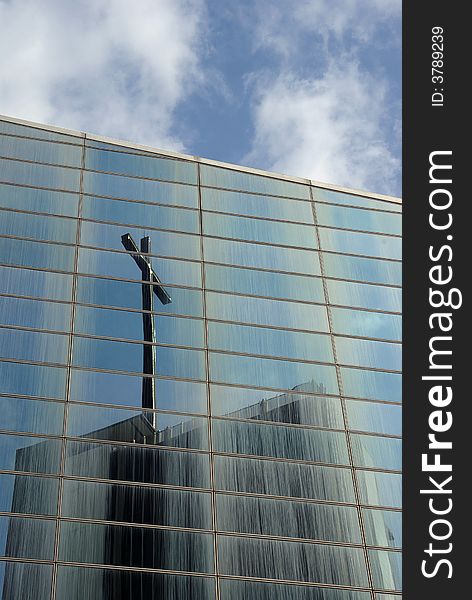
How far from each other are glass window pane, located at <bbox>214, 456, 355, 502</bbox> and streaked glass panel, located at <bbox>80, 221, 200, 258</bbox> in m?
6.93

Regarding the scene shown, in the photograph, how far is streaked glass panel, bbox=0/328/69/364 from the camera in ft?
76.8

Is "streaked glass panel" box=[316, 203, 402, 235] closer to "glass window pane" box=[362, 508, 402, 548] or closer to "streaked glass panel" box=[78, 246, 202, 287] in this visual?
"streaked glass panel" box=[78, 246, 202, 287]

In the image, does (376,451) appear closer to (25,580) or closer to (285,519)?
(285,519)

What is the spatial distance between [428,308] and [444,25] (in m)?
6.11

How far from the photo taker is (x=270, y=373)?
25.2 metres

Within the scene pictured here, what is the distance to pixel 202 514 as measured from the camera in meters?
22.0

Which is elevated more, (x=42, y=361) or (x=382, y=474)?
(x=42, y=361)

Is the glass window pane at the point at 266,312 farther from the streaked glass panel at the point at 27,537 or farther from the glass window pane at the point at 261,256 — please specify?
the streaked glass panel at the point at 27,537

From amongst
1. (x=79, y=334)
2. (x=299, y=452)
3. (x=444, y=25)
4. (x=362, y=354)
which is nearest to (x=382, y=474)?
(x=299, y=452)

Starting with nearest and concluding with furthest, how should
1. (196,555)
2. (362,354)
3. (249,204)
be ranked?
(196,555), (362,354), (249,204)

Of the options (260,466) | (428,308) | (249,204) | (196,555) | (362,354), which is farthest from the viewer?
(249,204)

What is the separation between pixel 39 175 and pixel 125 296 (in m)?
5.22

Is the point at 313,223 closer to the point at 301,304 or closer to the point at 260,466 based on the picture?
the point at 301,304

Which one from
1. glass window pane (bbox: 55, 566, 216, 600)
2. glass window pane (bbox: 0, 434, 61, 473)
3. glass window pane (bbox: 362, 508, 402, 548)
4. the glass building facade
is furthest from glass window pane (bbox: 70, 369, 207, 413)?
glass window pane (bbox: 362, 508, 402, 548)
